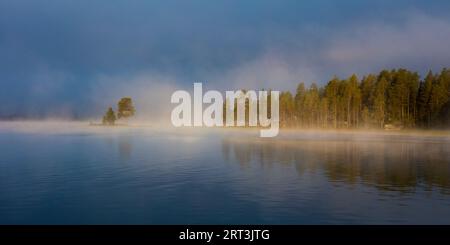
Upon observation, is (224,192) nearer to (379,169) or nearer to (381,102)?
(379,169)

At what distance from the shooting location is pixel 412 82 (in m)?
126

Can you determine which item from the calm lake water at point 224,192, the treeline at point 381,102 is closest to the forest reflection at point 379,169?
the calm lake water at point 224,192

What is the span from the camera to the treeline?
115938 millimetres

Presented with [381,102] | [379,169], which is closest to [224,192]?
[379,169]

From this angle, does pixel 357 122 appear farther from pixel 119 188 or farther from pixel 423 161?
pixel 119 188

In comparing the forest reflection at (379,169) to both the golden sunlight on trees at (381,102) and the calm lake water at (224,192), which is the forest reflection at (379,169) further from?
the golden sunlight on trees at (381,102)

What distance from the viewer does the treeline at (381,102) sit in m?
116

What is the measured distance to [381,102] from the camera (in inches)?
4884

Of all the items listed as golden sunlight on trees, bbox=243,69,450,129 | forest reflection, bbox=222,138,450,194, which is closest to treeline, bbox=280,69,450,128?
golden sunlight on trees, bbox=243,69,450,129

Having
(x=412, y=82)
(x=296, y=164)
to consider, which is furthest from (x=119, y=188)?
(x=412, y=82)

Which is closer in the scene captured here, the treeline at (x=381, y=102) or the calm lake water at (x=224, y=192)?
the calm lake water at (x=224, y=192)

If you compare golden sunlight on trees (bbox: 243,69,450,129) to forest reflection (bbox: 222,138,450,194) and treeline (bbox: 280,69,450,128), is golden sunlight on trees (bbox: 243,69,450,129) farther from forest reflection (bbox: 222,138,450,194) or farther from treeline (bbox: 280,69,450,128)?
forest reflection (bbox: 222,138,450,194)
